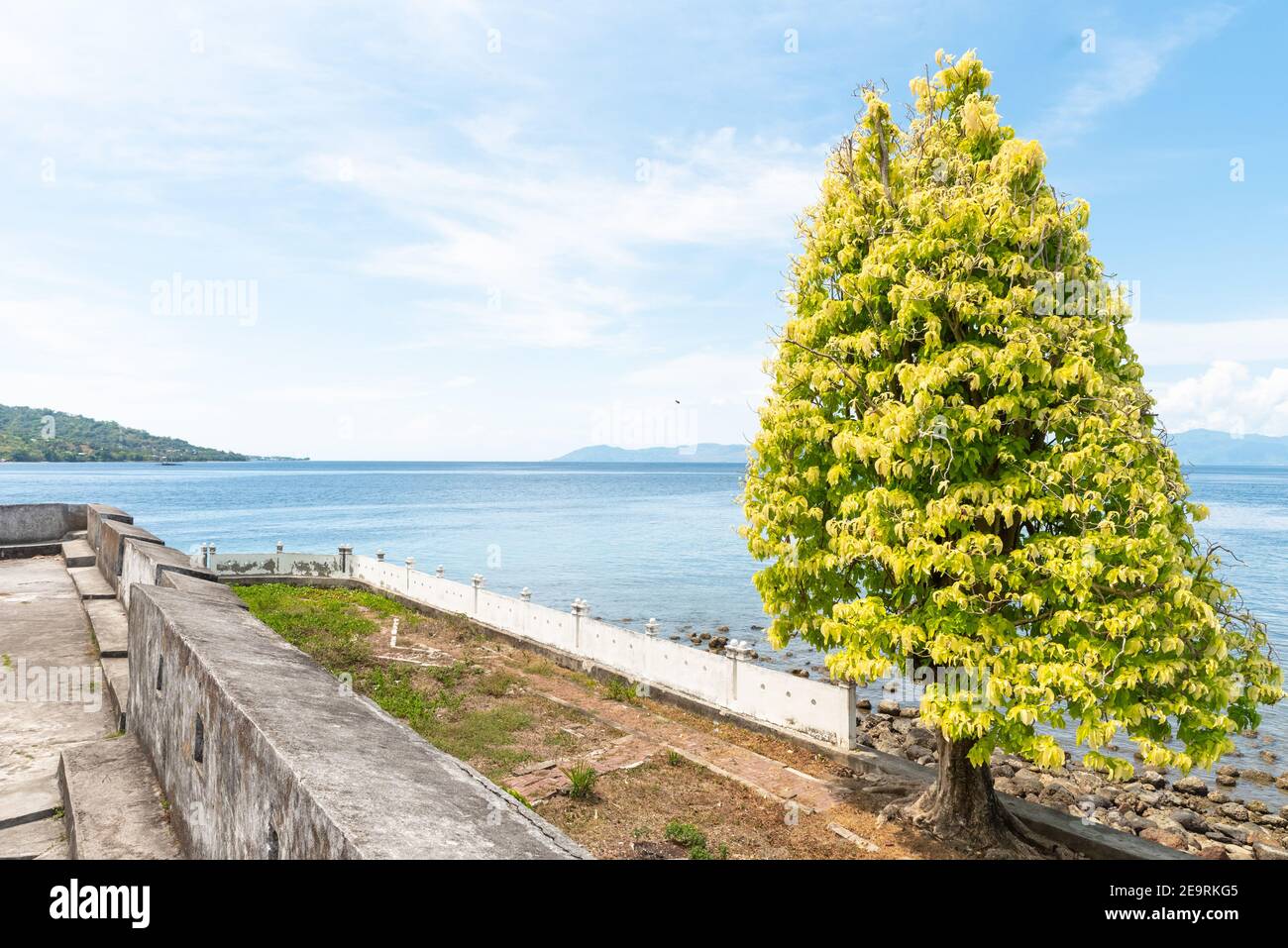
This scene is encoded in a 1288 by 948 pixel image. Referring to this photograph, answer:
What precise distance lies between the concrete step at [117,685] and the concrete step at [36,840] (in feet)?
4.62

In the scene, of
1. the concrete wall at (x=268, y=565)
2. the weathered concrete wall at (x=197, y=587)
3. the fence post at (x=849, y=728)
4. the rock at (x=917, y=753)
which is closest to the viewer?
the weathered concrete wall at (x=197, y=587)

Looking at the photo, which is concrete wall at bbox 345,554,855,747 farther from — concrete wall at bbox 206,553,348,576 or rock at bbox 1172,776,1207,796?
rock at bbox 1172,776,1207,796

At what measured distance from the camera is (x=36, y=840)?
4.62 m

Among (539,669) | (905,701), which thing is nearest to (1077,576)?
(539,669)

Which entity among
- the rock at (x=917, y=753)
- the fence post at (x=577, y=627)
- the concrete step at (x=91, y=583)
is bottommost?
the rock at (x=917, y=753)

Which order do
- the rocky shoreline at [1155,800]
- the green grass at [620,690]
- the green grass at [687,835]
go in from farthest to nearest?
1. the green grass at [620,690]
2. the rocky shoreline at [1155,800]
3. the green grass at [687,835]

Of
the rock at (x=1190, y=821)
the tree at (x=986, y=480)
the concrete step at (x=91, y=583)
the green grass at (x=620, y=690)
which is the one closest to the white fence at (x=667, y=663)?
the green grass at (x=620, y=690)

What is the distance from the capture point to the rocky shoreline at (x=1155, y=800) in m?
14.4

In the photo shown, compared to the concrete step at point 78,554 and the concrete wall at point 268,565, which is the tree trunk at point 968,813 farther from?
the concrete wall at point 268,565

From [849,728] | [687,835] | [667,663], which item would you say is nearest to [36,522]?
[667,663]

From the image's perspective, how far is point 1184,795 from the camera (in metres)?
17.0

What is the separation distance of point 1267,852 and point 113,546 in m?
20.5

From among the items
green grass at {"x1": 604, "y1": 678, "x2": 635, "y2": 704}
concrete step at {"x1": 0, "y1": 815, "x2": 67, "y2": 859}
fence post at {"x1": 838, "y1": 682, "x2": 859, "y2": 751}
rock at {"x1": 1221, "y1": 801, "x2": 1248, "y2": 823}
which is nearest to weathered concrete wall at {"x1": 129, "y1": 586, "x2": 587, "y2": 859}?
concrete step at {"x1": 0, "y1": 815, "x2": 67, "y2": 859}

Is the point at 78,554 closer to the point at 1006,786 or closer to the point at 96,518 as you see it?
the point at 96,518
